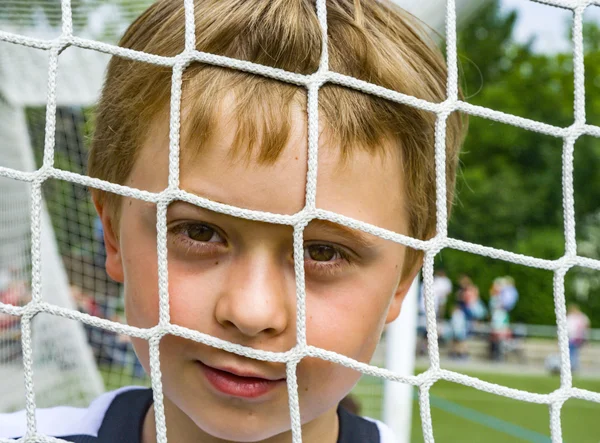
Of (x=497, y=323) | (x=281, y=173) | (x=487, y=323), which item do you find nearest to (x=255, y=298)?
(x=281, y=173)

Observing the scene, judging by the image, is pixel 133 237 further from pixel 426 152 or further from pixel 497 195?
pixel 497 195

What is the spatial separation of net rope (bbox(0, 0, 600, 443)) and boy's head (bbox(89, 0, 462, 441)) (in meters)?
0.02

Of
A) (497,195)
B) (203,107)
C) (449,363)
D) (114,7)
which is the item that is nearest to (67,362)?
(114,7)

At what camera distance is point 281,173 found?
29.7 inches

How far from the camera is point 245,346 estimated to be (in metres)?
0.76

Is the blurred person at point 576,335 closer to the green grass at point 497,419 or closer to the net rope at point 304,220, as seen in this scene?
the green grass at point 497,419

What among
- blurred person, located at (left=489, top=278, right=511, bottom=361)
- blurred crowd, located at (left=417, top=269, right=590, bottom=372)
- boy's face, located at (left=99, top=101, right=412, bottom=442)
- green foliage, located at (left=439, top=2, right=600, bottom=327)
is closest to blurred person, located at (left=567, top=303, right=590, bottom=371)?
blurred crowd, located at (left=417, top=269, right=590, bottom=372)

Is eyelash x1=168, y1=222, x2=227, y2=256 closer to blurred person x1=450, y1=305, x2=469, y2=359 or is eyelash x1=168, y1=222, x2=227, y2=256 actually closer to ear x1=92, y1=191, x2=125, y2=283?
ear x1=92, y1=191, x2=125, y2=283

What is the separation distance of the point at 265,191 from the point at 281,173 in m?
0.02

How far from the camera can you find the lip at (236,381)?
2.56 ft

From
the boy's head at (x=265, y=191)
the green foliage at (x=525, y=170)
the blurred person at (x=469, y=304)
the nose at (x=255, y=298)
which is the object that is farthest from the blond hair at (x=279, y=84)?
the green foliage at (x=525, y=170)

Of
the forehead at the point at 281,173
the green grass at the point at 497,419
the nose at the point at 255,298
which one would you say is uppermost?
the green grass at the point at 497,419

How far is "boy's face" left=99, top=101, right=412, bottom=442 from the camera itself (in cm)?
75

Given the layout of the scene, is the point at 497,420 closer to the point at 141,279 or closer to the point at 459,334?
the point at 459,334
